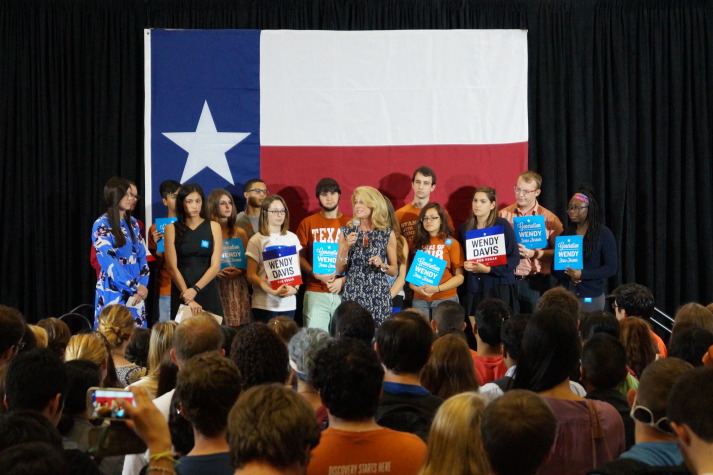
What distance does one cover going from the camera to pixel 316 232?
7387 mm

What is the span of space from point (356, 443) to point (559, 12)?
276 inches

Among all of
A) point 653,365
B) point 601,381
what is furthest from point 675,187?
point 653,365

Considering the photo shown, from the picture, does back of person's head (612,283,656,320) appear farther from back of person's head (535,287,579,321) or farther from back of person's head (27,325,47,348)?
back of person's head (27,325,47,348)

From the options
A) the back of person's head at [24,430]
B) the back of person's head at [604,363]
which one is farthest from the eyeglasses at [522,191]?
the back of person's head at [24,430]

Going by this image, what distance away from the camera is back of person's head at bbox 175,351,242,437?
2299 mm

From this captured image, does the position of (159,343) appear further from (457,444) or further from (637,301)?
(637,301)

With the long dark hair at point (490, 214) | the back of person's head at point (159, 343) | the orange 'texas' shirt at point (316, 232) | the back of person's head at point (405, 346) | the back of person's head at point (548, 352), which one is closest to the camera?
the back of person's head at point (548, 352)

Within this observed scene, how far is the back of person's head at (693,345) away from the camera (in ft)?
12.2

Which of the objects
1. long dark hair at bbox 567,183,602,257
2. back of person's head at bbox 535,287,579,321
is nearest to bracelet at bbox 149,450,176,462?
back of person's head at bbox 535,287,579,321

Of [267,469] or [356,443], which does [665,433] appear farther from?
[267,469]

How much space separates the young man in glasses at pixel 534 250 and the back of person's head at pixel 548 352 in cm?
447

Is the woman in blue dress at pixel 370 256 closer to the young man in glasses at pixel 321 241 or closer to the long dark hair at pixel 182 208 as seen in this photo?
the young man in glasses at pixel 321 241

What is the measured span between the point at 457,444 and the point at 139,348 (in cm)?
273

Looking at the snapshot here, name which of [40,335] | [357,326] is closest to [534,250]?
[357,326]
